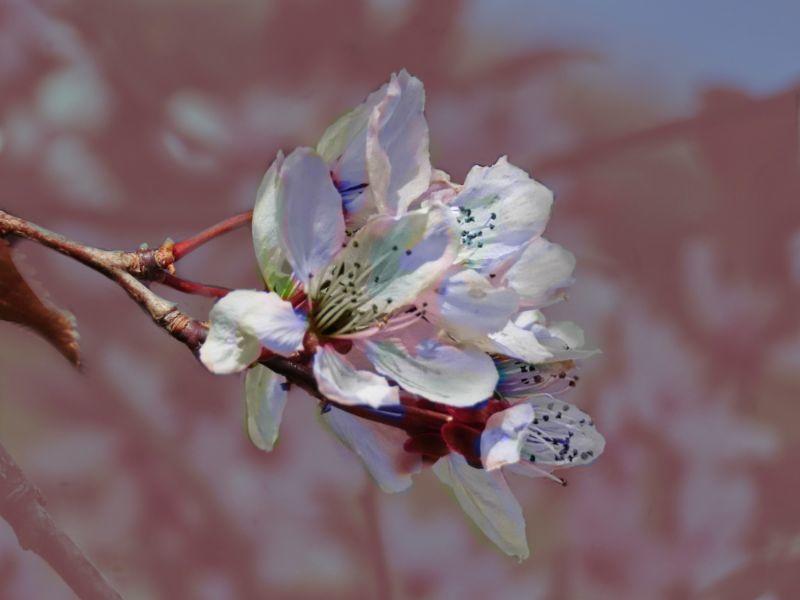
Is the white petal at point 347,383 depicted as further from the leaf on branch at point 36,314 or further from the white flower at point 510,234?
the leaf on branch at point 36,314

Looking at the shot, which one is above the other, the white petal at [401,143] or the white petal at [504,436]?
the white petal at [401,143]

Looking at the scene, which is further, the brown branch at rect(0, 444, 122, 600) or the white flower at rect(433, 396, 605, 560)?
the brown branch at rect(0, 444, 122, 600)

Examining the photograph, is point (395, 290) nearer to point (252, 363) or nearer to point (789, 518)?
point (252, 363)

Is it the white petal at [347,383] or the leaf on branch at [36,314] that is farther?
the leaf on branch at [36,314]

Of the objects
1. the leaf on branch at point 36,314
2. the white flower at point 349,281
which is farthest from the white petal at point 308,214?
the leaf on branch at point 36,314

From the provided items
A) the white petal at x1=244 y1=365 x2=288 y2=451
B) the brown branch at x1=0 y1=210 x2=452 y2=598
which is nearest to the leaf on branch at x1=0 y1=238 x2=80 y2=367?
the brown branch at x1=0 y1=210 x2=452 y2=598

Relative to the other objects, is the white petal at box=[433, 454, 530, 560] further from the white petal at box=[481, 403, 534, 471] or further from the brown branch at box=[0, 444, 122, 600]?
the brown branch at box=[0, 444, 122, 600]
